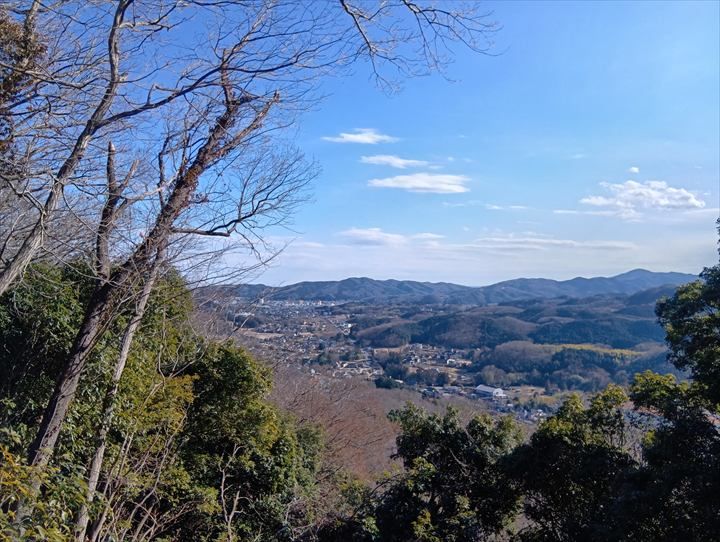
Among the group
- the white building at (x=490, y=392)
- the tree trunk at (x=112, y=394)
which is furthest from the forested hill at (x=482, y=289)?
the tree trunk at (x=112, y=394)

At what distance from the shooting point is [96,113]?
3.59 meters

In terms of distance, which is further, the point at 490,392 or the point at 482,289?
the point at 482,289

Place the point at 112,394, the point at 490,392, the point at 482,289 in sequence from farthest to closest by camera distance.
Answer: the point at 482,289, the point at 490,392, the point at 112,394

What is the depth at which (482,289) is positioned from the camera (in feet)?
279

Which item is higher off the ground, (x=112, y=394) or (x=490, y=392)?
(x=112, y=394)

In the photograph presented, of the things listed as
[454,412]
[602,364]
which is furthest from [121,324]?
[602,364]

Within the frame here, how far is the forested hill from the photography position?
2510 inches

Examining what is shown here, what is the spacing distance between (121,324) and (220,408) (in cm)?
259

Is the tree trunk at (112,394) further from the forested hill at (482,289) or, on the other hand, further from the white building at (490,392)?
the forested hill at (482,289)

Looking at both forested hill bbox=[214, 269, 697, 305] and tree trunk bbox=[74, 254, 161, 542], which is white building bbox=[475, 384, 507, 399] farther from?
forested hill bbox=[214, 269, 697, 305]

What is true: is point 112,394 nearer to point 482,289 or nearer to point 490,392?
point 490,392

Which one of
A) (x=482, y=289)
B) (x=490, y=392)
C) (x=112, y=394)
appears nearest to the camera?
(x=112, y=394)

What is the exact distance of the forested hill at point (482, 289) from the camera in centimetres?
6375

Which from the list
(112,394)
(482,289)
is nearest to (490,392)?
(112,394)
